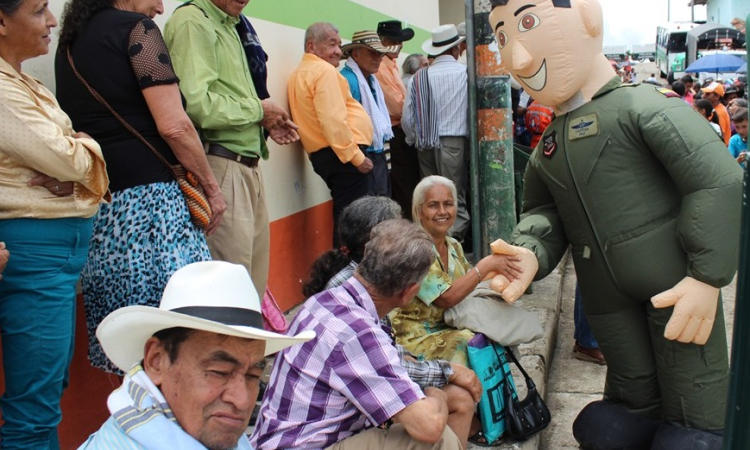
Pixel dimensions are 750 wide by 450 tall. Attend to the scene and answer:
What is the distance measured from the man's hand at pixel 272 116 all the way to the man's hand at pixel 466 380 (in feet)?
4.55

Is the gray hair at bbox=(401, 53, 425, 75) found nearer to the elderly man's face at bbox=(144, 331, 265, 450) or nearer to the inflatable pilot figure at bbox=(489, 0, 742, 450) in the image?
the inflatable pilot figure at bbox=(489, 0, 742, 450)

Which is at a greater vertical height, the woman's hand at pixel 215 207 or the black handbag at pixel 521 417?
the woman's hand at pixel 215 207

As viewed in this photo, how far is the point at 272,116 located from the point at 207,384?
2.07 metres

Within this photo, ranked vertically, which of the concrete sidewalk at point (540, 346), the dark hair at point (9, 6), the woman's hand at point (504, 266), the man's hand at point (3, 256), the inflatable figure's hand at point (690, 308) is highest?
the dark hair at point (9, 6)

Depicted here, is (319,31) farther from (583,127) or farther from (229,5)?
(583,127)

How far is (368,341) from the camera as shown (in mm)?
2430

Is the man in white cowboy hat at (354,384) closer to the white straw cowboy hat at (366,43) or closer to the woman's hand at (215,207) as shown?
the woman's hand at (215,207)

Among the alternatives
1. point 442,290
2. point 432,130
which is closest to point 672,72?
point 432,130

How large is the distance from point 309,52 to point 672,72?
3211 cm

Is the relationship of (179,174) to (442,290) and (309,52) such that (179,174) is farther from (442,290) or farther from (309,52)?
(309,52)

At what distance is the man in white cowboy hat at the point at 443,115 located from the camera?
239 inches

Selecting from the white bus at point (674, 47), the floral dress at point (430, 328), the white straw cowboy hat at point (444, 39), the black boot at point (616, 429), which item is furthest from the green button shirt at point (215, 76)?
the white bus at point (674, 47)

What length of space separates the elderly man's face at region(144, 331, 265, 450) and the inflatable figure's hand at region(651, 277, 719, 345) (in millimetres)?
1698

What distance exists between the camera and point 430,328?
11.6ft
